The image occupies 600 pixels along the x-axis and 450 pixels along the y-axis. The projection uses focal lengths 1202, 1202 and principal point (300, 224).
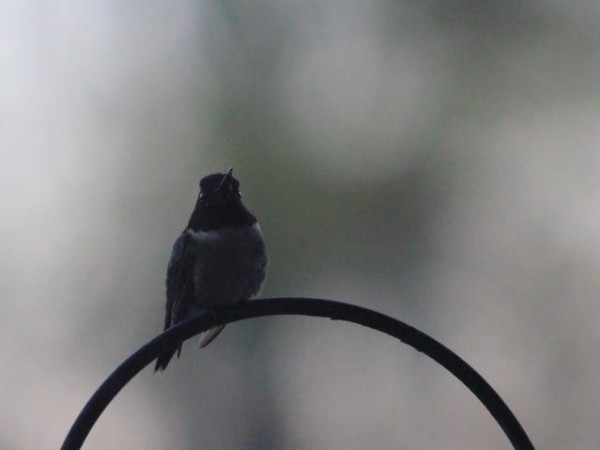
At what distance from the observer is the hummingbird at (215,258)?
4.64 meters

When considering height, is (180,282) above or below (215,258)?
below

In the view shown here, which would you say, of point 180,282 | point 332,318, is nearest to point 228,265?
point 180,282

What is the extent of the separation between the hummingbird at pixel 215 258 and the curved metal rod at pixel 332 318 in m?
1.16

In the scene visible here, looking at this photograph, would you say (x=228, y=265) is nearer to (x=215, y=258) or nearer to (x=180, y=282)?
(x=215, y=258)

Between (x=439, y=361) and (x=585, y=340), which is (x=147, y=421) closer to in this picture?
(x=585, y=340)

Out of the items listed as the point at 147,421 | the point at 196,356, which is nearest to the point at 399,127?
the point at 196,356

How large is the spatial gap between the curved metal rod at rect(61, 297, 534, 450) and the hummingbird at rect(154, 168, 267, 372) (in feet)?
3.82

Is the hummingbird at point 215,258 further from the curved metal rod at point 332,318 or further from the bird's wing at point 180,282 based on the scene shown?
the curved metal rod at point 332,318

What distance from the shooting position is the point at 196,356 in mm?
13383

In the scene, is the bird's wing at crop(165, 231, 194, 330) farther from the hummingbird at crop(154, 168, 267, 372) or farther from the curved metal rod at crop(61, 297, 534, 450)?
the curved metal rod at crop(61, 297, 534, 450)

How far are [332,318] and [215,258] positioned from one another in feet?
4.97

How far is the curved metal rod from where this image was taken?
9.96 ft

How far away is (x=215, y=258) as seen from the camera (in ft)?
15.5

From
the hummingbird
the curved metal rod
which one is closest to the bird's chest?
the hummingbird
